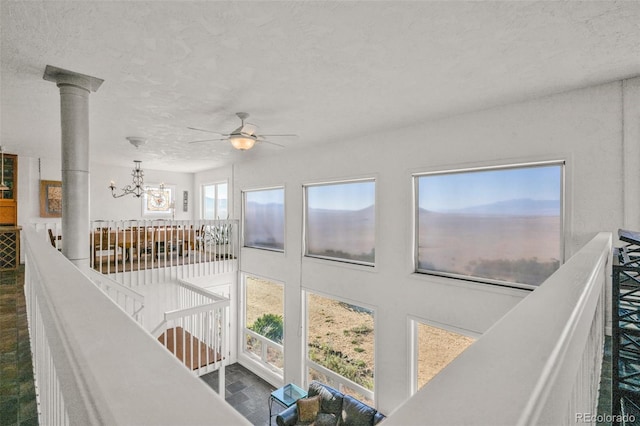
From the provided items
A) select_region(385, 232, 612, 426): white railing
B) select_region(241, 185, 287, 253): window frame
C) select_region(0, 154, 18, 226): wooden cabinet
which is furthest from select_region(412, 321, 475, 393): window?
select_region(0, 154, 18, 226): wooden cabinet

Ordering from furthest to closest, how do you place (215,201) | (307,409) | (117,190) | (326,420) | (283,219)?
1. (215,201)
2. (117,190)
3. (283,219)
4. (307,409)
5. (326,420)

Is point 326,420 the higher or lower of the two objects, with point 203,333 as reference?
lower

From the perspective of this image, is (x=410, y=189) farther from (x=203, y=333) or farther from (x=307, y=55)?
(x=203, y=333)

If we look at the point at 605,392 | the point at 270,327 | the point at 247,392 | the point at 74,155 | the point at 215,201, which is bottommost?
the point at 247,392

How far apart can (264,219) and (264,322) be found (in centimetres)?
235

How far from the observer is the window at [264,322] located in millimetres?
6527

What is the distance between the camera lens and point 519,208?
3.61 m

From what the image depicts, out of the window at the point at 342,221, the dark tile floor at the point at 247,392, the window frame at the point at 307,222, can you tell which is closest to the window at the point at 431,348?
the window frame at the point at 307,222

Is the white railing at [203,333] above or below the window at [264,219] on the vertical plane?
below

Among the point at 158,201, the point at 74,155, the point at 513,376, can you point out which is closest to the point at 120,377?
the point at 513,376

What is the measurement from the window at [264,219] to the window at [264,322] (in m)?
0.88

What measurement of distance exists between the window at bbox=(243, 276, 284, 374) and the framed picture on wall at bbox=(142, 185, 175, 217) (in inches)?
143

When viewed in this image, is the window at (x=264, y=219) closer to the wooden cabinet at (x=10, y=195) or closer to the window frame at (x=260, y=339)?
the window frame at (x=260, y=339)

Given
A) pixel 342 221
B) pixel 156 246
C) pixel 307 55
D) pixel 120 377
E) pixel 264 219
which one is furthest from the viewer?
pixel 264 219
